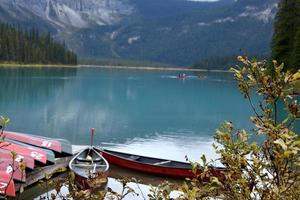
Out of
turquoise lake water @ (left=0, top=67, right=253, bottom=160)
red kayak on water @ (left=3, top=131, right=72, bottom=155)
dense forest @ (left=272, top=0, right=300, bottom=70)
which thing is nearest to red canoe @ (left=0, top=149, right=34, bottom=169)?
red kayak on water @ (left=3, top=131, right=72, bottom=155)

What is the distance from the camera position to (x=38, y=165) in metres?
22.6

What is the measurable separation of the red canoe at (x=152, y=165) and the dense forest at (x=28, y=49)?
447ft

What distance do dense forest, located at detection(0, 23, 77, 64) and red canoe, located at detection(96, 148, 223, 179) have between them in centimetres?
13610

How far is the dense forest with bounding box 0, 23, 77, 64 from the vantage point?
157 meters

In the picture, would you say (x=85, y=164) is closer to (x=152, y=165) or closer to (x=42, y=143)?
(x=152, y=165)

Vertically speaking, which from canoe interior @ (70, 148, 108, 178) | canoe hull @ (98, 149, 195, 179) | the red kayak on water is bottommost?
canoe hull @ (98, 149, 195, 179)

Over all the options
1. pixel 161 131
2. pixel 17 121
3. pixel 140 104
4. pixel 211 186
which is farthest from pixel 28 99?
pixel 211 186

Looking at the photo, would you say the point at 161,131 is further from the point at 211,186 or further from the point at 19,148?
the point at 211,186

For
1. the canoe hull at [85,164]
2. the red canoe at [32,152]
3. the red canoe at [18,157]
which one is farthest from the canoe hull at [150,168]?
the red canoe at [18,157]

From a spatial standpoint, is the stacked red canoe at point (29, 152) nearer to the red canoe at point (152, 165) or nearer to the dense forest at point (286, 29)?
the red canoe at point (152, 165)

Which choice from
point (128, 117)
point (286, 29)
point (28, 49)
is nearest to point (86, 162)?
point (128, 117)

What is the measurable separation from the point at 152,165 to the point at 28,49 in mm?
149104

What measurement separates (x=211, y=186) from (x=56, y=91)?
254 ft

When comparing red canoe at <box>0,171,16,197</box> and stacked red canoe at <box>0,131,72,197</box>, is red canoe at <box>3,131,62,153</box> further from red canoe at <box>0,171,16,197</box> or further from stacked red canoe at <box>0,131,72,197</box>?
red canoe at <box>0,171,16,197</box>
